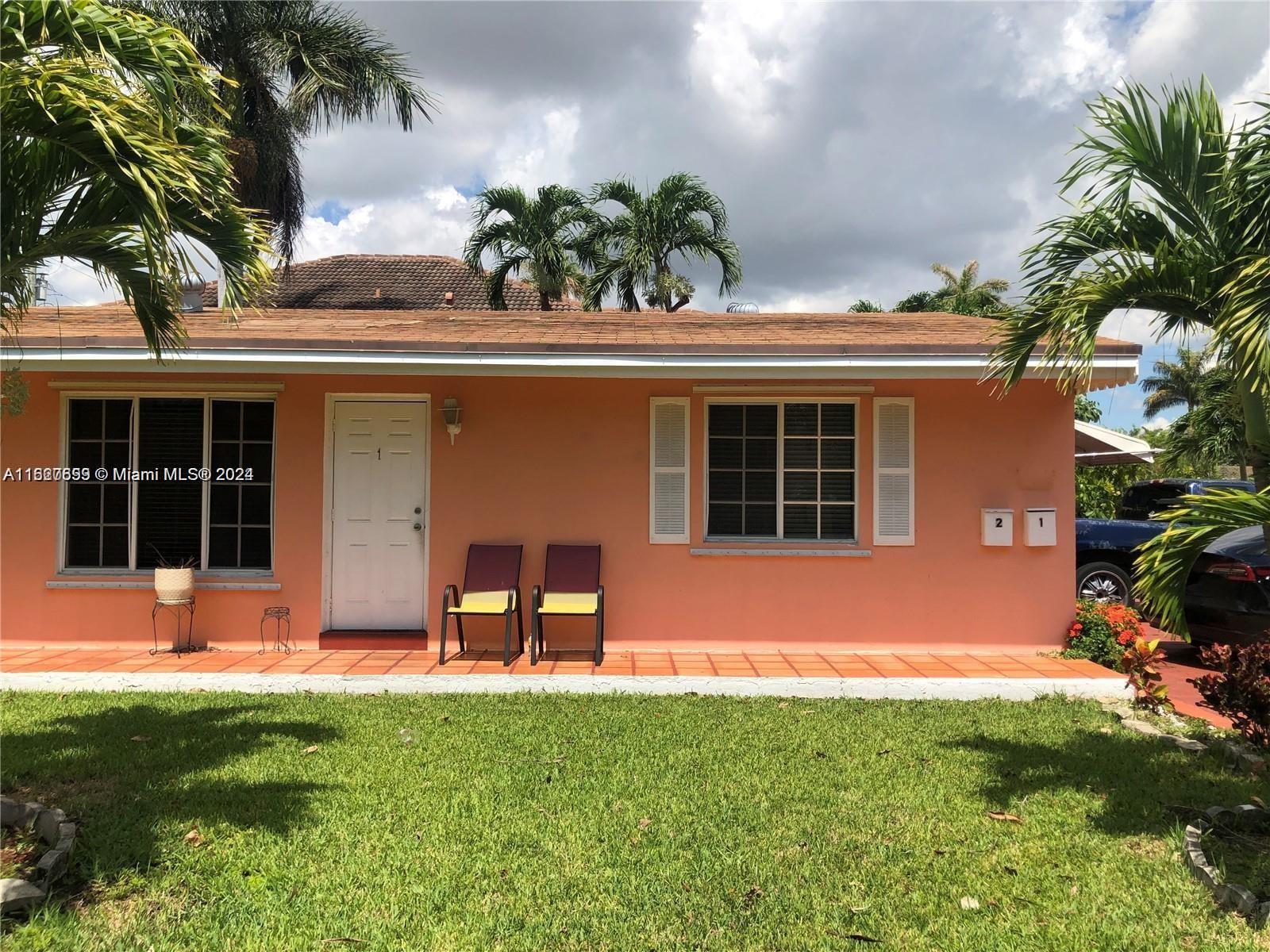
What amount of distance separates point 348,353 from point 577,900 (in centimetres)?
508

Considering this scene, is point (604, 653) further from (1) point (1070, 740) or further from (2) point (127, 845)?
(2) point (127, 845)

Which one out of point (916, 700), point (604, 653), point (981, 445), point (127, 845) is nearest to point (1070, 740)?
point (916, 700)

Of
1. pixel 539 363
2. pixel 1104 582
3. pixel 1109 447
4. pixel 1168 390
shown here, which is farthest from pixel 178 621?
pixel 1168 390

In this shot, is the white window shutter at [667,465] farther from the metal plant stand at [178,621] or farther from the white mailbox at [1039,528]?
the metal plant stand at [178,621]

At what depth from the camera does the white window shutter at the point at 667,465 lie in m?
7.77

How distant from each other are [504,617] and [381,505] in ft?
5.29

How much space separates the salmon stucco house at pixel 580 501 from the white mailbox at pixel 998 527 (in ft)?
0.10

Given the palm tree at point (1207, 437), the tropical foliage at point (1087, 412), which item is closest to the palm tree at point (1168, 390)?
the tropical foliage at point (1087, 412)

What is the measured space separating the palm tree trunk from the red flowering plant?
375 cm

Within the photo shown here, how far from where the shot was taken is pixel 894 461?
776 centimetres

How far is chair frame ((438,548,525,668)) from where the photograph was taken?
23.0ft

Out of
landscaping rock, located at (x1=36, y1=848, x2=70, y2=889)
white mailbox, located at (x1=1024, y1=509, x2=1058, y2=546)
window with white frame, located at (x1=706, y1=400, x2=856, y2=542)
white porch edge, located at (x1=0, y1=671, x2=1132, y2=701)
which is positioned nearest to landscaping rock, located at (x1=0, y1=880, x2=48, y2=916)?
landscaping rock, located at (x1=36, y1=848, x2=70, y2=889)

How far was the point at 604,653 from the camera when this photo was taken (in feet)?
25.0

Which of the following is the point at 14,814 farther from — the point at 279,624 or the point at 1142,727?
the point at 1142,727
